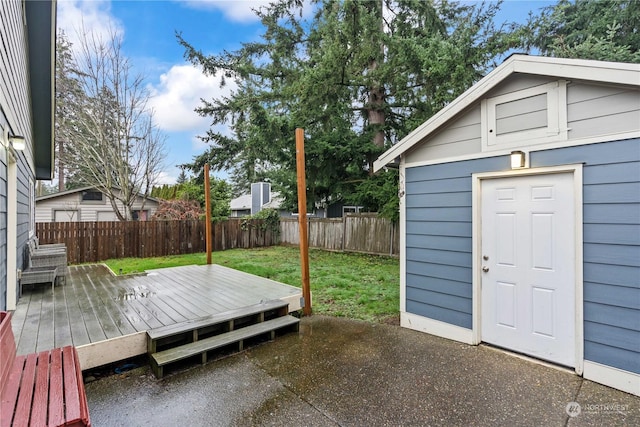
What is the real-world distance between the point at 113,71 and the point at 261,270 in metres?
10.5

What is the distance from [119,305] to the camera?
13.6 feet

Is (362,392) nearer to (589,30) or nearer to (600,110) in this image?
(600,110)

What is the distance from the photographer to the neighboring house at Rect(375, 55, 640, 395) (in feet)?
8.90

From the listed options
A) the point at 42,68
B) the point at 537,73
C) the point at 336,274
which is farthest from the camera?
the point at 336,274

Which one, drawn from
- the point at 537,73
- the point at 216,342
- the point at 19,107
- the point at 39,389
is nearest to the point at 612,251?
the point at 537,73

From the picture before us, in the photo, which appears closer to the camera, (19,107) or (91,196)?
(19,107)

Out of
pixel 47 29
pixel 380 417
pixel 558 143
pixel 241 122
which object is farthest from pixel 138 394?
pixel 241 122

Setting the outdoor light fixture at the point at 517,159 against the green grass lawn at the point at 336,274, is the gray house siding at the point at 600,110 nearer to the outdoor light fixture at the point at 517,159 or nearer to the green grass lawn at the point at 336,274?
the outdoor light fixture at the point at 517,159

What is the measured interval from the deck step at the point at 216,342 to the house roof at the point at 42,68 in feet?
16.6

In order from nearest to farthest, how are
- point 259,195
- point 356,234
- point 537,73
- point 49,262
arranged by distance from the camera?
point 537,73, point 49,262, point 356,234, point 259,195

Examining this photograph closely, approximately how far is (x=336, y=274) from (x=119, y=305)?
4656 mm

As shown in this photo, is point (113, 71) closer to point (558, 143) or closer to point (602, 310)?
point (558, 143)

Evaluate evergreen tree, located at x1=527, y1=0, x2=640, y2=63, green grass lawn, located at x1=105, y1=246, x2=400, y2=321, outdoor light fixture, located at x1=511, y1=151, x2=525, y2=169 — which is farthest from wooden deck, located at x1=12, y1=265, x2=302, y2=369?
evergreen tree, located at x1=527, y1=0, x2=640, y2=63

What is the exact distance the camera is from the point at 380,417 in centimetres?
236
